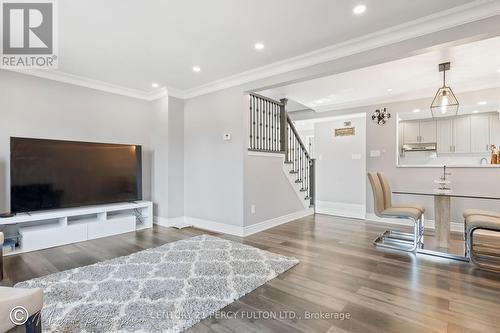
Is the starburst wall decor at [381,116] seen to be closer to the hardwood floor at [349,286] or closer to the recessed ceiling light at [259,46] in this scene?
the hardwood floor at [349,286]

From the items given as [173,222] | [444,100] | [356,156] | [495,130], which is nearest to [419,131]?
[495,130]

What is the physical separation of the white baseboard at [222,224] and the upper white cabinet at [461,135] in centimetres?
413

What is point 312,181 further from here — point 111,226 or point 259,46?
point 111,226

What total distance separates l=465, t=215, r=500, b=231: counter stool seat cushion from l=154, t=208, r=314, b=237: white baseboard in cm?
281

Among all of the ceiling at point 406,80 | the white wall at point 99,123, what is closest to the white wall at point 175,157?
the white wall at point 99,123

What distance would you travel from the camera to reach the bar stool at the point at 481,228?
272 cm

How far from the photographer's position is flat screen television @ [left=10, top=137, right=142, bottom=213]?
342 centimetres

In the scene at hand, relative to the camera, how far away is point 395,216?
3447 mm

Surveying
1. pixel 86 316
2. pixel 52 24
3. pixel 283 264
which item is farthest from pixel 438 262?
pixel 52 24

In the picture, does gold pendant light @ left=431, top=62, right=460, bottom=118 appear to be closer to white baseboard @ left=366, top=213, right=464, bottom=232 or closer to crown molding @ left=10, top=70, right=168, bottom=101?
white baseboard @ left=366, top=213, right=464, bottom=232

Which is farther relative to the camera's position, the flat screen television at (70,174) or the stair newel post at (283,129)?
the stair newel post at (283,129)

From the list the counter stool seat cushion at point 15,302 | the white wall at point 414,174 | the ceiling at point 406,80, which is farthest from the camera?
the white wall at point 414,174

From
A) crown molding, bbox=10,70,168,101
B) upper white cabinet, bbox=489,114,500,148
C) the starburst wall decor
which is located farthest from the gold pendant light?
crown molding, bbox=10,70,168,101

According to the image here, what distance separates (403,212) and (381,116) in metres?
2.57
